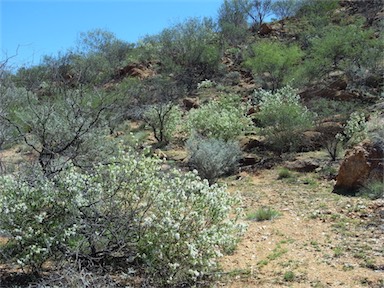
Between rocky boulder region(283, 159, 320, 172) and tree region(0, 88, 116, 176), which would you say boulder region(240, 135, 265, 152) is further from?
tree region(0, 88, 116, 176)

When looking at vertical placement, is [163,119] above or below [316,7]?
below

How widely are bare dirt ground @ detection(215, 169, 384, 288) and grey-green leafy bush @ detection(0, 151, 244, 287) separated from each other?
603 mm

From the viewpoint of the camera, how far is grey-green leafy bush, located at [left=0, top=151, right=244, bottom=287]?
15.7ft

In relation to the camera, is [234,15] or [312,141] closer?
[312,141]

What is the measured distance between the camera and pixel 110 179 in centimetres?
519

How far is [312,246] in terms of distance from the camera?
19.6ft

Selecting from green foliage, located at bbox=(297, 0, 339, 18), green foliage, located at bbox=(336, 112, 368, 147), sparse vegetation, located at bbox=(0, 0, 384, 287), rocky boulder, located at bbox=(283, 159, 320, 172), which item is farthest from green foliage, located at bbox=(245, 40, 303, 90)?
rocky boulder, located at bbox=(283, 159, 320, 172)

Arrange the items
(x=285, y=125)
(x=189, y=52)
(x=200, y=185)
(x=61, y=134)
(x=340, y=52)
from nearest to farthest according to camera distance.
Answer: (x=200, y=185)
(x=61, y=134)
(x=285, y=125)
(x=340, y=52)
(x=189, y=52)

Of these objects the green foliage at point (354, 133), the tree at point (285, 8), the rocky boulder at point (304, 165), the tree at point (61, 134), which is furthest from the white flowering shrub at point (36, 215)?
the tree at point (285, 8)

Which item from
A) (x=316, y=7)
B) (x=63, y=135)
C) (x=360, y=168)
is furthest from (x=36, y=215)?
(x=316, y=7)

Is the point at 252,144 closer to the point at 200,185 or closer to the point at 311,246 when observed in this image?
the point at 311,246

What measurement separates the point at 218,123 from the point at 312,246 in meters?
9.43

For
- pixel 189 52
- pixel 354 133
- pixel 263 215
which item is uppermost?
pixel 189 52

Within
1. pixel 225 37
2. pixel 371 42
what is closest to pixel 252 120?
pixel 371 42
